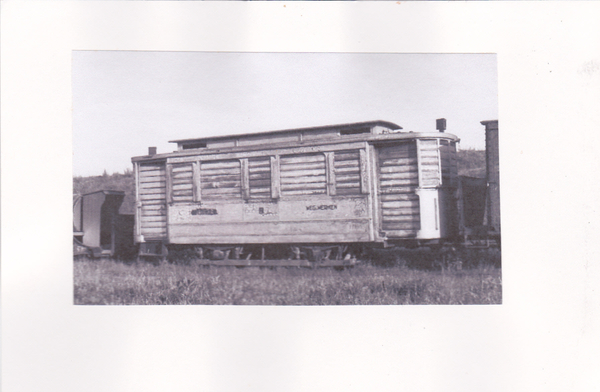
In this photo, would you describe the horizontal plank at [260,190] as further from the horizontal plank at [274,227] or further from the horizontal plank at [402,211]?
the horizontal plank at [402,211]

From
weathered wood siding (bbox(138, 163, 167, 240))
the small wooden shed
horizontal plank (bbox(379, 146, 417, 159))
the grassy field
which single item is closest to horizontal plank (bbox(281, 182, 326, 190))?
horizontal plank (bbox(379, 146, 417, 159))

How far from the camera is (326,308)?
5.59 metres

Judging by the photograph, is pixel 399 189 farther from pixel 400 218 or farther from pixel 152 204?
pixel 152 204

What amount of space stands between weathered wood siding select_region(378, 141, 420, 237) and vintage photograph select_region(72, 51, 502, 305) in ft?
0.06

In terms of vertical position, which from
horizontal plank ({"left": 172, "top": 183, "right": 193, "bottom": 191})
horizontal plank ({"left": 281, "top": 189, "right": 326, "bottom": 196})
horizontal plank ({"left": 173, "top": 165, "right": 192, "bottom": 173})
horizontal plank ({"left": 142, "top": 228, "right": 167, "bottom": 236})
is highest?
horizontal plank ({"left": 173, "top": 165, "right": 192, "bottom": 173})

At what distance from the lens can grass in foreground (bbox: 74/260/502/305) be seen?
5715 mm

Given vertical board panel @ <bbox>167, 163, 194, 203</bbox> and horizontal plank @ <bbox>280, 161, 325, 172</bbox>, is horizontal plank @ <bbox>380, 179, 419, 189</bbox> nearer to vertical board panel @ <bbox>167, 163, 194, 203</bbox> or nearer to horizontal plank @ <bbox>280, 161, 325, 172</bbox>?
horizontal plank @ <bbox>280, 161, 325, 172</bbox>

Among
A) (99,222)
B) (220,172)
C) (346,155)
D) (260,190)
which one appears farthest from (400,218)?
(99,222)

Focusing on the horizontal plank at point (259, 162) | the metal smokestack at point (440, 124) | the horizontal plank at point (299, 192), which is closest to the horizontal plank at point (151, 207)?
the horizontal plank at point (259, 162)

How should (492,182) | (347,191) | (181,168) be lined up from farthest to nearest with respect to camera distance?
(181,168)
(347,191)
(492,182)

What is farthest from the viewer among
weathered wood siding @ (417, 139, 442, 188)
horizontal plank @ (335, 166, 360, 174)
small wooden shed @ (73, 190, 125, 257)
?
small wooden shed @ (73, 190, 125, 257)

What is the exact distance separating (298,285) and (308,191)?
1697mm

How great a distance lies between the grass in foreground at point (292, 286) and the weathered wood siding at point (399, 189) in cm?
73

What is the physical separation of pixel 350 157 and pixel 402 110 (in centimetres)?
130
